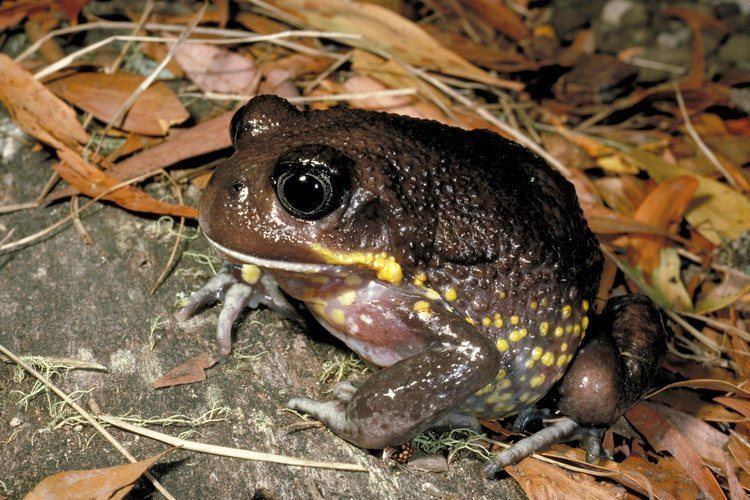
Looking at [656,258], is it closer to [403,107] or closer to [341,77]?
[403,107]

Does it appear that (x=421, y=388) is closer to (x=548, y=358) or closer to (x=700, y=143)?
(x=548, y=358)

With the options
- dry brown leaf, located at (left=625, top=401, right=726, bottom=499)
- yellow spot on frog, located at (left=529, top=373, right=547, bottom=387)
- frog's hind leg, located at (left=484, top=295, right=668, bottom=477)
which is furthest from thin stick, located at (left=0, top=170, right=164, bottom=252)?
dry brown leaf, located at (left=625, top=401, right=726, bottom=499)

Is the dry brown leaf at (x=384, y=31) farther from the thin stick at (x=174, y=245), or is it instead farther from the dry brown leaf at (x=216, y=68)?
the thin stick at (x=174, y=245)

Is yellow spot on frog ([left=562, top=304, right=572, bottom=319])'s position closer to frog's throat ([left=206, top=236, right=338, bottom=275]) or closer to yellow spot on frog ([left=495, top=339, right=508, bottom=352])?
yellow spot on frog ([left=495, top=339, right=508, bottom=352])

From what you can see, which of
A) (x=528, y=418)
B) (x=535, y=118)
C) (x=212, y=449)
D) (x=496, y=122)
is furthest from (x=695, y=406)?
(x=212, y=449)

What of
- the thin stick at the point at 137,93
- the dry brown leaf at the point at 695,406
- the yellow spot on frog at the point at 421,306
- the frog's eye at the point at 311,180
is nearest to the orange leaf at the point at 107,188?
the thin stick at the point at 137,93
